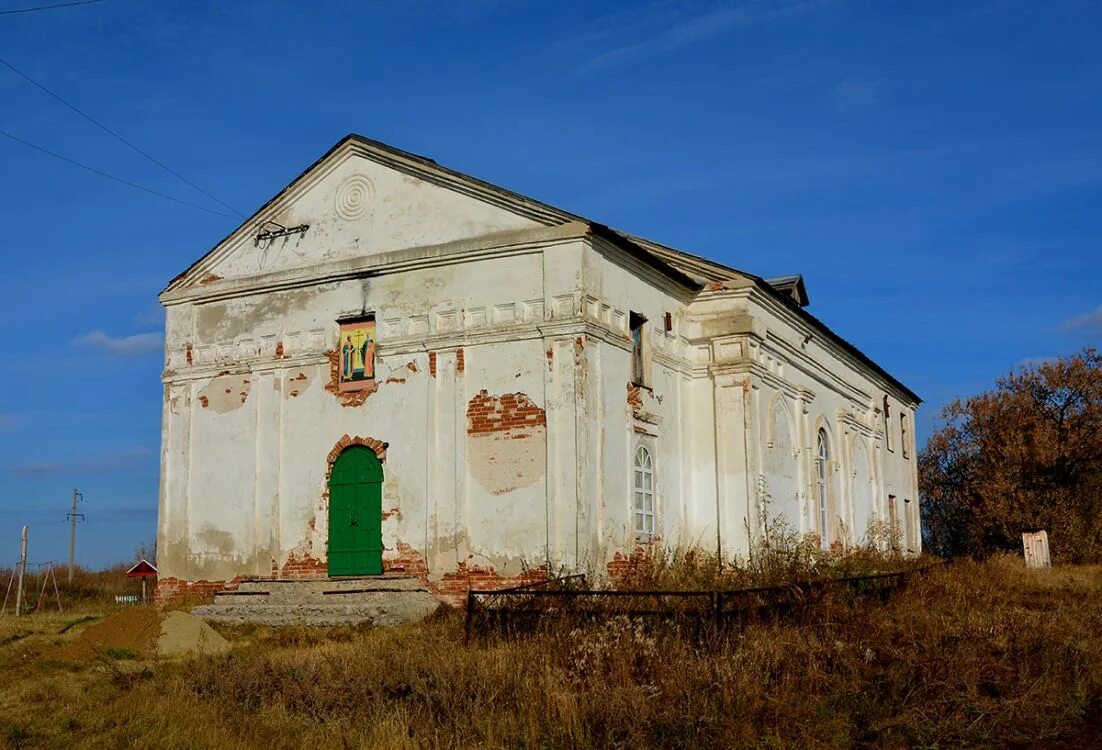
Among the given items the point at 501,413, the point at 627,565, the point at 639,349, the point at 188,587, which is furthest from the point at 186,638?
the point at 639,349

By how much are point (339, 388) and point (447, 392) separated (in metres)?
2.29

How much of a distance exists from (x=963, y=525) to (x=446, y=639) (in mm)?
33302

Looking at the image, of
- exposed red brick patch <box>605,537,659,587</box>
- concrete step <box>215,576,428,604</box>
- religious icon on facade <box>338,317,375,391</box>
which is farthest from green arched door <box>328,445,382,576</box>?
exposed red brick patch <box>605,537,659,587</box>

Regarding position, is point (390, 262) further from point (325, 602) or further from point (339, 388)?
point (325, 602)

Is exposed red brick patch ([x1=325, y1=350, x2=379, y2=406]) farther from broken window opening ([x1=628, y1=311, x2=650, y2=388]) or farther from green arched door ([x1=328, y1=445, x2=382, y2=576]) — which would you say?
broken window opening ([x1=628, y1=311, x2=650, y2=388])

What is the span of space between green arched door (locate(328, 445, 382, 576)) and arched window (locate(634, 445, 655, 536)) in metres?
4.44

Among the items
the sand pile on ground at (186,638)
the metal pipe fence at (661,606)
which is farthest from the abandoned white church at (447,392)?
the sand pile on ground at (186,638)

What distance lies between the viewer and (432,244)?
1833 cm

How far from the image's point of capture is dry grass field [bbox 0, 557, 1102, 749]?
8.85m

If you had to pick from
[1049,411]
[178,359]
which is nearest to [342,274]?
[178,359]

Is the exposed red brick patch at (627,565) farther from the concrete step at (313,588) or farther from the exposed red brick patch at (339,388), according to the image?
the exposed red brick patch at (339,388)

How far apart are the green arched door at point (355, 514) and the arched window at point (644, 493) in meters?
4.44

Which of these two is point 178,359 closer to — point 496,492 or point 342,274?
point 342,274

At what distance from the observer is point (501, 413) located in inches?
679
